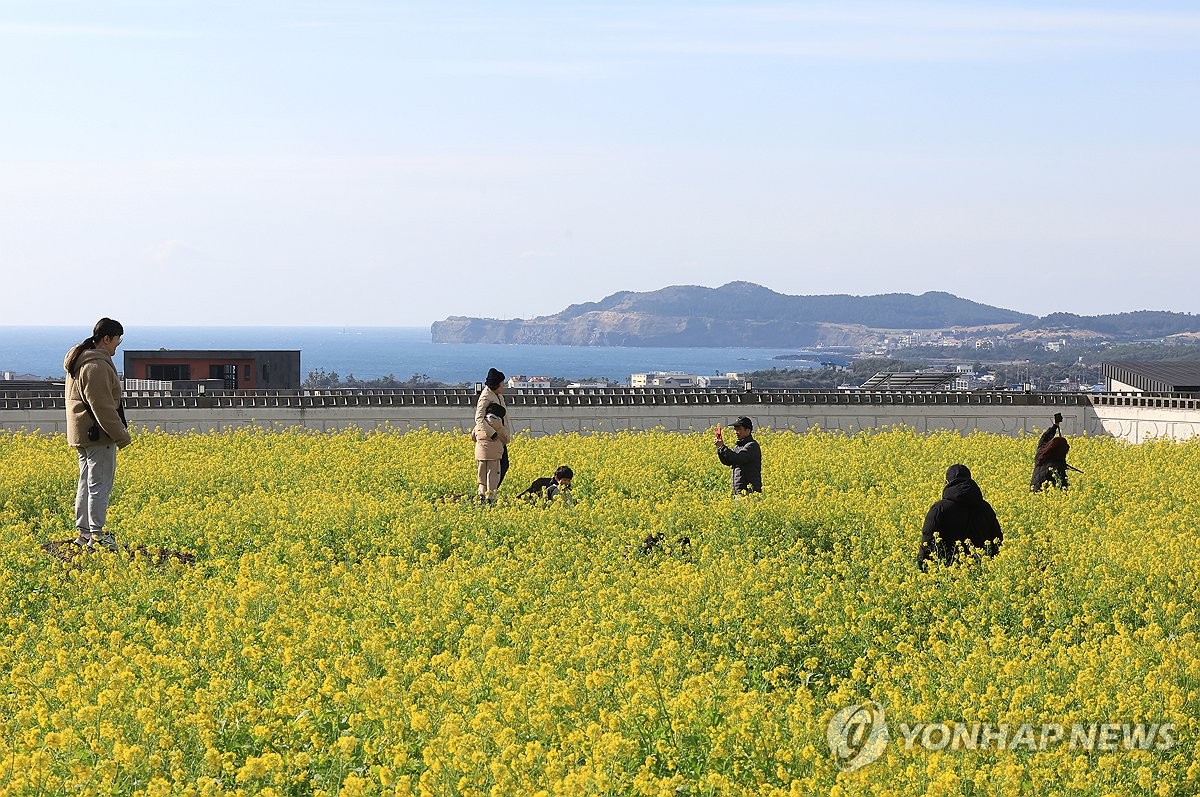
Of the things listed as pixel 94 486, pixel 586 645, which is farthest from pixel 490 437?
pixel 586 645

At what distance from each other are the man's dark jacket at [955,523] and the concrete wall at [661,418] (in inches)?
730

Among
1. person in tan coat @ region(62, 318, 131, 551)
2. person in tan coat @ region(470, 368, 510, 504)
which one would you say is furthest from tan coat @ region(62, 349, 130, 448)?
person in tan coat @ region(470, 368, 510, 504)

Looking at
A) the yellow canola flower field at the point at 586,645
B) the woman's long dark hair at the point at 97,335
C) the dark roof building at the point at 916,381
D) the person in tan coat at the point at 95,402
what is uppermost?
the woman's long dark hair at the point at 97,335

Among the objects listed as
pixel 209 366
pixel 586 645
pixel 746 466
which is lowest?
pixel 586 645

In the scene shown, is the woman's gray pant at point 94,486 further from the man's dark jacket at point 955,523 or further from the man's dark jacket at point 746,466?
the man's dark jacket at point 955,523

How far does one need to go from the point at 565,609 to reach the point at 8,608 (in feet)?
14.8

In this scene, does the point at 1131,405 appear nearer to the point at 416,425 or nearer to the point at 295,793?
the point at 416,425

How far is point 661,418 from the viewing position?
31.9 m

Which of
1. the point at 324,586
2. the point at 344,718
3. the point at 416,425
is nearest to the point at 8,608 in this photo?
the point at 324,586

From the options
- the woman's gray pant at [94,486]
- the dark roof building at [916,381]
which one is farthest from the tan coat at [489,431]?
the dark roof building at [916,381]

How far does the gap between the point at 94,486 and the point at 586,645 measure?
614cm

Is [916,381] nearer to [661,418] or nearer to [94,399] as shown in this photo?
[661,418]

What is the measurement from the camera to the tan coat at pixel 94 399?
11.6 m

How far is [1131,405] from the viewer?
33.1 meters
